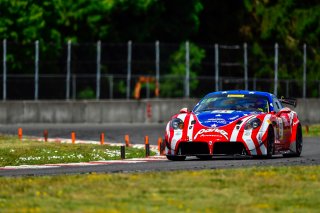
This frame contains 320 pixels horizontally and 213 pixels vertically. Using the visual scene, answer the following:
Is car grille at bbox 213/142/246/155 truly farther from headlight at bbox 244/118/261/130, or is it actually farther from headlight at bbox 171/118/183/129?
headlight at bbox 171/118/183/129

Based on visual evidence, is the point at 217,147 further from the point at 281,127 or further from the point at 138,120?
the point at 138,120

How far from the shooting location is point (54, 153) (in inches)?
991

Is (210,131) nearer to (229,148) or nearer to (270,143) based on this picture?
(229,148)

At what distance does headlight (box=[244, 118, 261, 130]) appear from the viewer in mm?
21456

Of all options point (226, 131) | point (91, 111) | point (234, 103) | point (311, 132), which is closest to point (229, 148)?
point (226, 131)

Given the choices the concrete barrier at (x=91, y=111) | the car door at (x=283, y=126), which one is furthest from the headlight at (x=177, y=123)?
the concrete barrier at (x=91, y=111)

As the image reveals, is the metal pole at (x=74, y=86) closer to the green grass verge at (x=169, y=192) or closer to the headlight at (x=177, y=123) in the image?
the headlight at (x=177, y=123)

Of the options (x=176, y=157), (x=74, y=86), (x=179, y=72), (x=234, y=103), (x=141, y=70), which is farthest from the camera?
(x=179, y=72)

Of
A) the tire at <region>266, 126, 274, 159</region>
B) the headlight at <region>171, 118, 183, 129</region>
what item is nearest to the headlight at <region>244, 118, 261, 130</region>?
the tire at <region>266, 126, 274, 159</region>

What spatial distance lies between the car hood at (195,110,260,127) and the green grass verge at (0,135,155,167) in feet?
10.5

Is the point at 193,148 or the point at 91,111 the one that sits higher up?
the point at 91,111

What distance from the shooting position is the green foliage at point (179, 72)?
147 feet

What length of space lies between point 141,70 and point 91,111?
91.9 inches

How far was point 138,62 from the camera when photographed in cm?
4412
